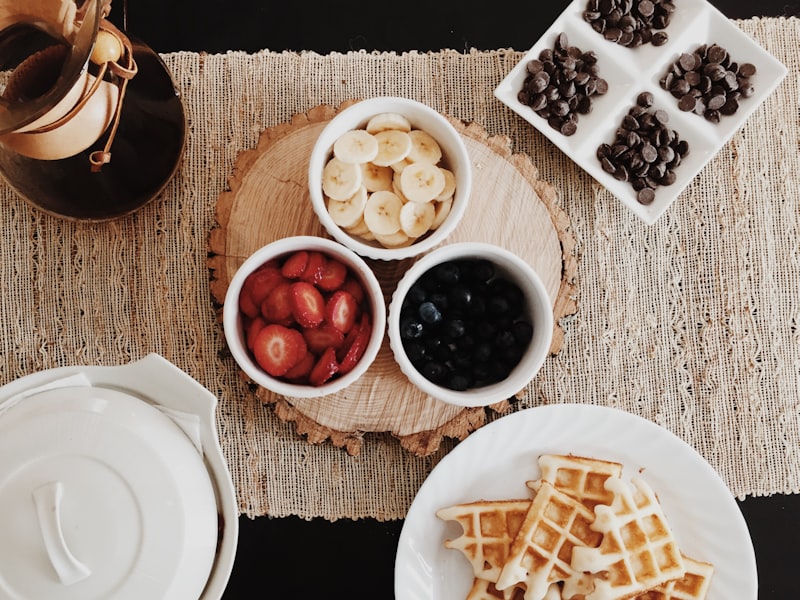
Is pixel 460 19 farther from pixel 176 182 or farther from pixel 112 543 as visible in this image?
pixel 112 543

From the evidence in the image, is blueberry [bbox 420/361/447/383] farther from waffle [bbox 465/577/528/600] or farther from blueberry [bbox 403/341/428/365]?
waffle [bbox 465/577/528/600]

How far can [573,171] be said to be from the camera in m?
1.52

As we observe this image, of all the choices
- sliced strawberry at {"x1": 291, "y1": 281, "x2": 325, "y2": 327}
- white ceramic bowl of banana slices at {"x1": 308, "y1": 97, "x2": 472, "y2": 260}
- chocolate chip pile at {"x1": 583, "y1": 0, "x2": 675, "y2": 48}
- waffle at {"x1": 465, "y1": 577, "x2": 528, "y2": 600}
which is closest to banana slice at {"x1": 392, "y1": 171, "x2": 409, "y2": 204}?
white ceramic bowl of banana slices at {"x1": 308, "y1": 97, "x2": 472, "y2": 260}

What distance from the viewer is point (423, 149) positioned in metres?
1.30

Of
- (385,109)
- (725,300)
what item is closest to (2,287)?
(385,109)

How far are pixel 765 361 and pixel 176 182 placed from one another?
1.23 meters

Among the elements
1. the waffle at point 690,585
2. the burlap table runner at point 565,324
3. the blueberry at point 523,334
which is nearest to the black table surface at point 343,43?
the burlap table runner at point 565,324

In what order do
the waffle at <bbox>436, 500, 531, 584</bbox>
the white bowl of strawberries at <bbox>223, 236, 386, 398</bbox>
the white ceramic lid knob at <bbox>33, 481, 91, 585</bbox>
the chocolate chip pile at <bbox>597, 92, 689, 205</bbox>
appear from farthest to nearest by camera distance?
the chocolate chip pile at <bbox>597, 92, 689, 205</bbox>
the waffle at <bbox>436, 500, 531, 584</bbox>
the white bowl of strawberries at <bbox>223, 236, 386, 398</bbox>
the white ceramic lid knob at <bbox>33, 481, 91, 585</bbox>

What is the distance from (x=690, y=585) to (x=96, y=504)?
39.4 inches

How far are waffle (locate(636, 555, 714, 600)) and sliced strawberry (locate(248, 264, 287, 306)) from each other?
0.85 m

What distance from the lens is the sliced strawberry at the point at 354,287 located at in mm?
1271

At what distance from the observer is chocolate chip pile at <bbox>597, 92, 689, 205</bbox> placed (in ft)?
4.72

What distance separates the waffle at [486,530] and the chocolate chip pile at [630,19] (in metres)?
0.91

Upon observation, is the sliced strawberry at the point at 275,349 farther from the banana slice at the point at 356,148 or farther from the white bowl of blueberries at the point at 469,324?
the banana slice at the point at 356,148
